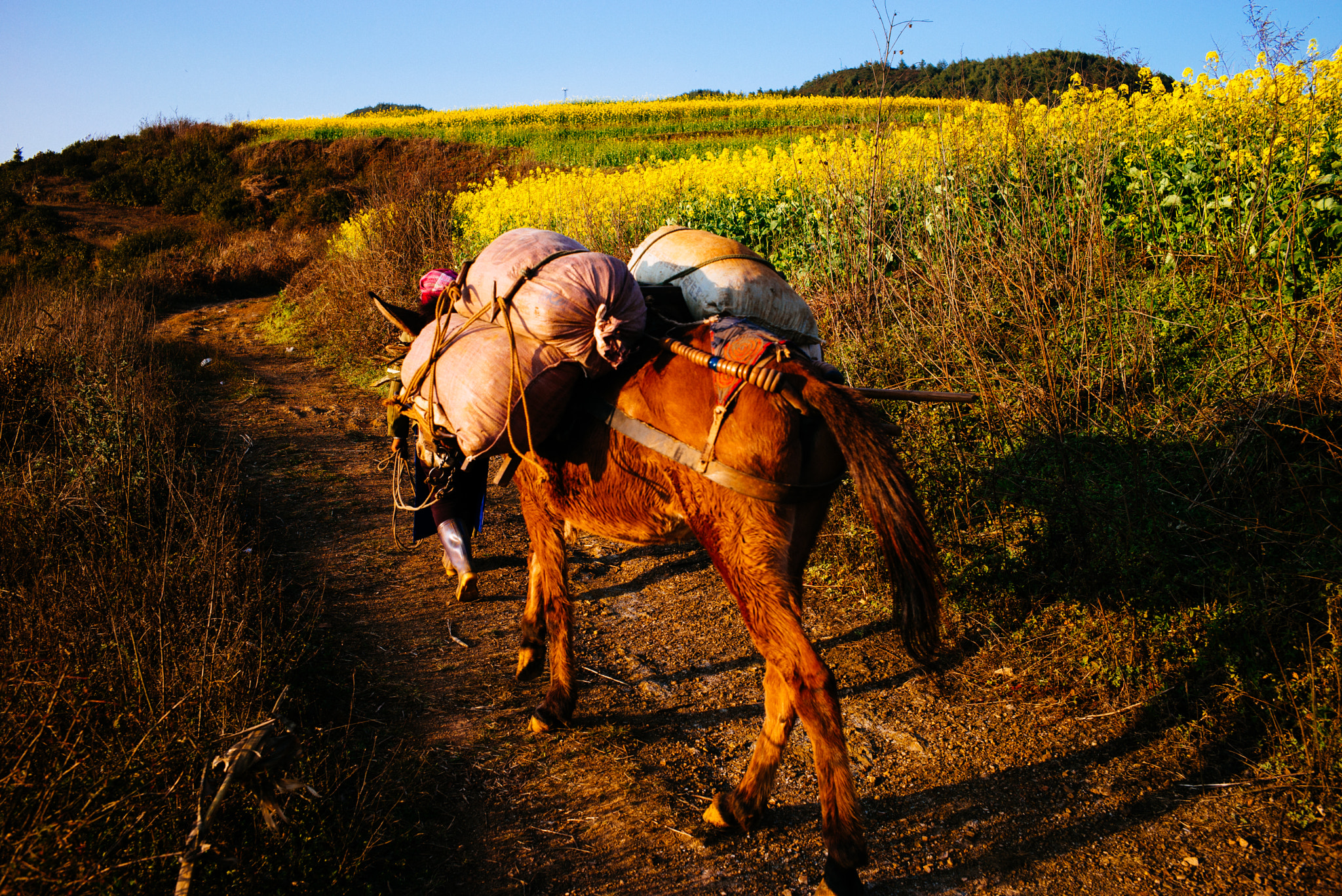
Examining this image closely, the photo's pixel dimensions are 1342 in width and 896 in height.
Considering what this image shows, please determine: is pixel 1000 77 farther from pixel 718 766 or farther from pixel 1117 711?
pixel 718 766

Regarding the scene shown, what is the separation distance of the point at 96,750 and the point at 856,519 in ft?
12.8

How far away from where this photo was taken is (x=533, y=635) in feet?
13.2

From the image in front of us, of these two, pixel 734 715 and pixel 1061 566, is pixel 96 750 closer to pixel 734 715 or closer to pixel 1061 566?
pixel 734 715

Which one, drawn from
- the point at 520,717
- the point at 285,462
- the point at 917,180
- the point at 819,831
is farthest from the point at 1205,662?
the point at 285,462

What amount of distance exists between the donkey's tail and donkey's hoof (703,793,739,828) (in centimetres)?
101

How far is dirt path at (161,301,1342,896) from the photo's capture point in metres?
2.60

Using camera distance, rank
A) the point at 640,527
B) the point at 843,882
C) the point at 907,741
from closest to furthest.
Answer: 1. the point at 843,882
2. the point at 640,527
3. the point at 907,741

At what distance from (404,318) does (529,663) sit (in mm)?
1927

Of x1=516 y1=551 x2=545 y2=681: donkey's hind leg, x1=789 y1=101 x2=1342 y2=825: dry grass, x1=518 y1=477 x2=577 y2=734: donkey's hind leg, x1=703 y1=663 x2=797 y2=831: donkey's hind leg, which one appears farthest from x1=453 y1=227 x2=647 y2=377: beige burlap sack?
x1=789 y1=101 x2=1342 y2=825: dry grass

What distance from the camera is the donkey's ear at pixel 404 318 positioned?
11.9 feet

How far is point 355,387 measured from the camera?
34.7 ft

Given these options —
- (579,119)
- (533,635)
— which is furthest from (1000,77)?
(579,119)

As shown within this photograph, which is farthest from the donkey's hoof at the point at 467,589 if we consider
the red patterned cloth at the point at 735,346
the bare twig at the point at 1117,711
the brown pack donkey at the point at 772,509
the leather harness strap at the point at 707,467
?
the bare twig at the point at 1117,711

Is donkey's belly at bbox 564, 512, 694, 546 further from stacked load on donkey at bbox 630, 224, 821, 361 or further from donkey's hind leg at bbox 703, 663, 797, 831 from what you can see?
stacked load on donkey at bbox 630, 224, 821, 361
